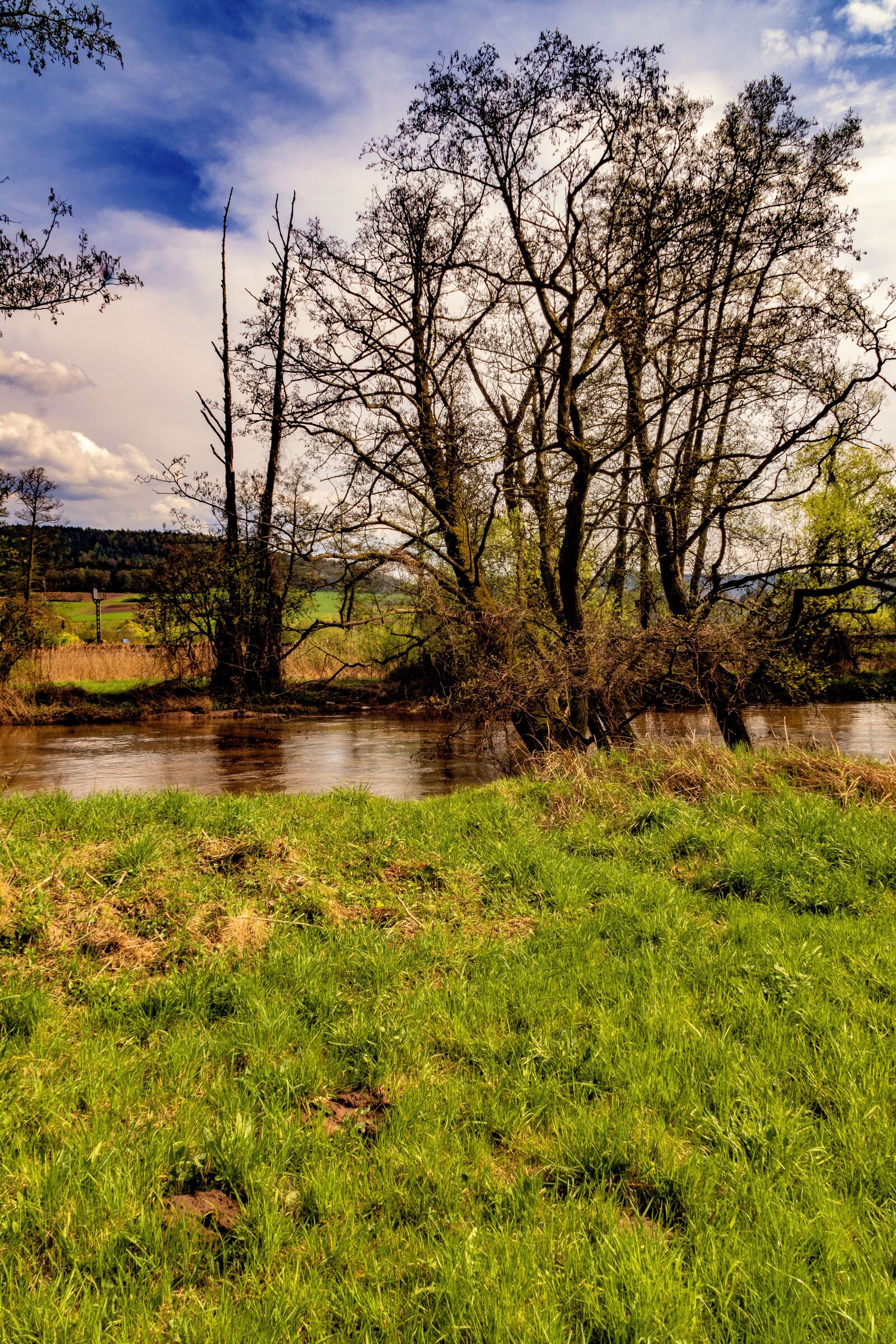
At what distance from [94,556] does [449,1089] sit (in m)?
67.8

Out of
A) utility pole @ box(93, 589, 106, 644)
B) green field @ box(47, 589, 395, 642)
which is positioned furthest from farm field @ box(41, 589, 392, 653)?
utility pole @ box(93, 589, 106, 644)

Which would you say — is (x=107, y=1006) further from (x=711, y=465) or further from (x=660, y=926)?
(x=711, y=465)

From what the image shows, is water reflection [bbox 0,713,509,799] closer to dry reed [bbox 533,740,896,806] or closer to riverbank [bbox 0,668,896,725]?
riverbank [bbox 0,668,896,725]

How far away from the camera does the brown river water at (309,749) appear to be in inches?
500

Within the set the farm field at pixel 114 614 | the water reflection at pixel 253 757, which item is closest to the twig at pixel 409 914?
the water reflection at pixel 253 757

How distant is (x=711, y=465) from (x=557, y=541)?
3.16 meters

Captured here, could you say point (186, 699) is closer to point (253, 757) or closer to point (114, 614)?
point (253, 757)

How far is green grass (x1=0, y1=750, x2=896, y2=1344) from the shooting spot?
220 cm

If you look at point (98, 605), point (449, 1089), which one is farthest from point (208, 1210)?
point (98, 605)

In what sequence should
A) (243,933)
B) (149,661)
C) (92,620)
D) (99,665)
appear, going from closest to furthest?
1. (243,933)
2. (99,665)
3. (149,661)
4. (92,620)

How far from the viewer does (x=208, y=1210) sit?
2557mm

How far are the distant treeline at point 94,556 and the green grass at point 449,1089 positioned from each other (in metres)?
17.6

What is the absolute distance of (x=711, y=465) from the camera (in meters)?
13.3

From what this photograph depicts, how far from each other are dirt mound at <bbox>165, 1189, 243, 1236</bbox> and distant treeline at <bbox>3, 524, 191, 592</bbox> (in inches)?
777
